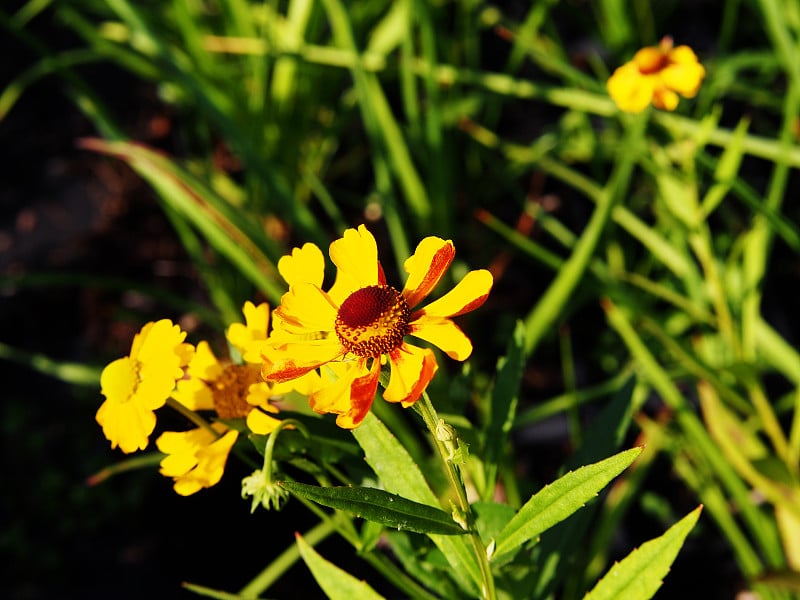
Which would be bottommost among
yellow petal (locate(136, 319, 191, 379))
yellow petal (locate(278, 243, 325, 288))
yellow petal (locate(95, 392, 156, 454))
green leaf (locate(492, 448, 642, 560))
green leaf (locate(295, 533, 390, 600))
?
green leaf (locate(295, 533, 390, 600))

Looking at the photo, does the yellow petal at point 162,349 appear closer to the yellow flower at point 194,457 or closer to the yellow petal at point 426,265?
the yellow flower at point 194,457

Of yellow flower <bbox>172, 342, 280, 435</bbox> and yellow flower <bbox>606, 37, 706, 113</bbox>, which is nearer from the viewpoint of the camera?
yellow flower <bbox>172, 342, 280, 435</bbox>

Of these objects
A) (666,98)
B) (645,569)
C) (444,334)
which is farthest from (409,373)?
(666,98)

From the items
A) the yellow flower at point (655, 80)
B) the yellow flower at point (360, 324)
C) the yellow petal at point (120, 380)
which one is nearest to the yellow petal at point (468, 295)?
the yellow flower at point (360, 324)

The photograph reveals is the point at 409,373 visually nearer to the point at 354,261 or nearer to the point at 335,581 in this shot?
the point at 354,261

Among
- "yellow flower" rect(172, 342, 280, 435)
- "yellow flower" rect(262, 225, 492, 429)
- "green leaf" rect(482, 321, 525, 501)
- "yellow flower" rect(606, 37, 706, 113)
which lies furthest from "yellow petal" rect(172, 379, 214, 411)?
"yellow flower" rect(606, 37, 706, 113)

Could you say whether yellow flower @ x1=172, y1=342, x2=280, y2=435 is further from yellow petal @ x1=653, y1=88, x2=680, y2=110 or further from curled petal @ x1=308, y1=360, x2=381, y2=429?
yellow petal @ x1=653, y1=88, x2=680, y2=110
